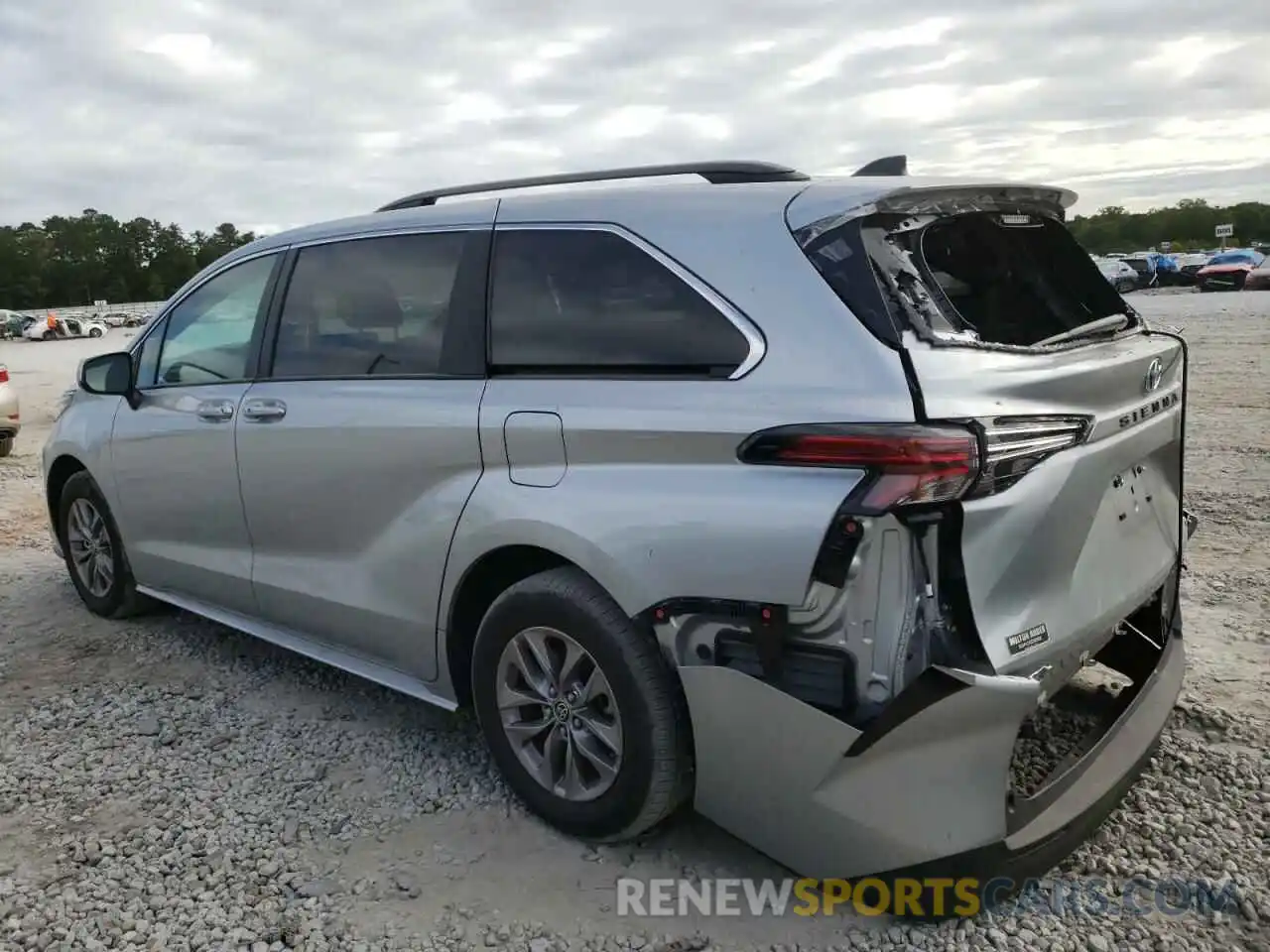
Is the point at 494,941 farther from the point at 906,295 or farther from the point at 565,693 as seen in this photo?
the point at 906,295

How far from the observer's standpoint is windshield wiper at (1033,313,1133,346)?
8.86ft

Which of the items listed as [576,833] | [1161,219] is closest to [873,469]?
[576,833]

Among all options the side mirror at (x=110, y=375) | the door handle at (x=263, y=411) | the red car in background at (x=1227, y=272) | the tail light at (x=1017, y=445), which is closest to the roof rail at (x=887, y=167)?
the tail light at (x=1017, y=445)

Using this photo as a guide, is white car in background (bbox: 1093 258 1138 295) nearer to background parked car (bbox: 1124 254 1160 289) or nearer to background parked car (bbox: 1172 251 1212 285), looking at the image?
background parked car (bbox: 1124 254 1160 289)

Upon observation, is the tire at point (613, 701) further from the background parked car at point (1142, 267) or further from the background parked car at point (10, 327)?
the background parked car at point (10, 327)

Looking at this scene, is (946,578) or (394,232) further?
(394,232)

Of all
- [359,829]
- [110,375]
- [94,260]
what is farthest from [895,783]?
[94,260]

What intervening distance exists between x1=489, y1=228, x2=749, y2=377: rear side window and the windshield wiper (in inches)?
33.3

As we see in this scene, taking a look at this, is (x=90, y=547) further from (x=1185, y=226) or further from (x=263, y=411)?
(x=1185, y=226)

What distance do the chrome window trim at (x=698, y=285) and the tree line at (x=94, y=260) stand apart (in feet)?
356

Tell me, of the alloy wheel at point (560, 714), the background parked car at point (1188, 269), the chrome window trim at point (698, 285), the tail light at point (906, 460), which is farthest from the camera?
the background parked car at point (1188, 269)

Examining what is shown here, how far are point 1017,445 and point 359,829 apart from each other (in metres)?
2.20

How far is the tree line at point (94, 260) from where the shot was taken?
104250 mm

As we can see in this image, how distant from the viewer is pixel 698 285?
267cm
